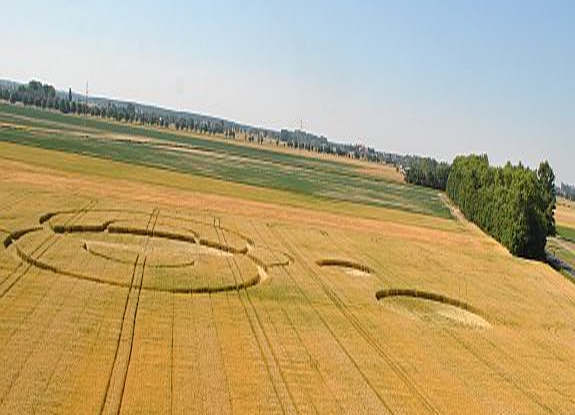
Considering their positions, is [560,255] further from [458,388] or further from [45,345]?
[45,345]

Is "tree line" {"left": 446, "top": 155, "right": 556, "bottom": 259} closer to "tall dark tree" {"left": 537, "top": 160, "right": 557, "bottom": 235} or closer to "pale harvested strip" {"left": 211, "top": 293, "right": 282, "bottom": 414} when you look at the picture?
"tall dark tree" {"left": 537, "top": 160, "right": 557, "bottom": 235}

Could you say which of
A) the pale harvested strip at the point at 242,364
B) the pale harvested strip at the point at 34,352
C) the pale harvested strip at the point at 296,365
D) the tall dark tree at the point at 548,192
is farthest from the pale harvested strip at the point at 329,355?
the tall dark tree at the point at 548,192

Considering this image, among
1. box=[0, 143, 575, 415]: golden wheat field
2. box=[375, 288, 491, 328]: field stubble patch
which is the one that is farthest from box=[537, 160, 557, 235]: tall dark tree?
box=[375, 288, 491, 328]: field stubble patch

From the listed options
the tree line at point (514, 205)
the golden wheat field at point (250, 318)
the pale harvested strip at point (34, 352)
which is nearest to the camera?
the pale harvested strip at point (34, 352)

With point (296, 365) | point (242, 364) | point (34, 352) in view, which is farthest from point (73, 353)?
point (296, 365)

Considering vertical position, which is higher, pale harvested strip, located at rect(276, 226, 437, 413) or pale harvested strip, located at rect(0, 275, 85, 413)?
Answer: pale harvested strip, located at rect(0, 275, 85, 413)

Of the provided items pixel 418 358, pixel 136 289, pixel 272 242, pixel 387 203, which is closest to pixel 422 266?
pixel 272 242

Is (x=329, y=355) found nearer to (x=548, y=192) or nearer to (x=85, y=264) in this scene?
(x=85, y=264)

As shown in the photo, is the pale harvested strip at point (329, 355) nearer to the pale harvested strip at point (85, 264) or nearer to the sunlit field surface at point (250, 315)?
the sunlit field surface at point (250, 315)
